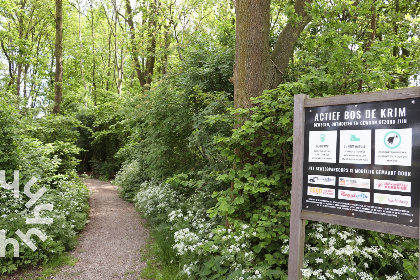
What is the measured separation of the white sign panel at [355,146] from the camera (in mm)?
2867

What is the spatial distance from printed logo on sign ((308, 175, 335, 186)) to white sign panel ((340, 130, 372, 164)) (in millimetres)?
225

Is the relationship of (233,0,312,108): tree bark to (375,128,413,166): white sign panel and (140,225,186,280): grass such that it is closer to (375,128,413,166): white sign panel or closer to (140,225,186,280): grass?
(375,128,413,166): white sign panel

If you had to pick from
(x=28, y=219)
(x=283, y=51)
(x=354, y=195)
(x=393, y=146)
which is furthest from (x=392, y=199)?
(x=28, y=219)

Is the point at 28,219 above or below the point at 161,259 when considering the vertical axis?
above

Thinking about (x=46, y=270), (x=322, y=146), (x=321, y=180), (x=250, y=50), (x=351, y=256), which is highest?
(x=250, y=50)

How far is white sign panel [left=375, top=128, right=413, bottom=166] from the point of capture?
2.65m

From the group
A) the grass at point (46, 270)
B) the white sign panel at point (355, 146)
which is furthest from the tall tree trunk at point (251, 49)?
the grass at point (46, 270)

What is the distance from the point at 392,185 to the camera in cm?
270

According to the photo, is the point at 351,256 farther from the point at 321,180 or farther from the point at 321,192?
the point at 321,180

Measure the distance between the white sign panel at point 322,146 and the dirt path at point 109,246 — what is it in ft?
12.5

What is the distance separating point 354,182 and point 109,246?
18.5 ft

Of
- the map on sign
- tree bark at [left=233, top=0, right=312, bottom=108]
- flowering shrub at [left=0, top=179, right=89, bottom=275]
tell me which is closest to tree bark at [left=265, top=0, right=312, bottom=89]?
tree bark at [left=233, top=0, right=312, bottom=108]

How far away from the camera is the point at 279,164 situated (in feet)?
15.9

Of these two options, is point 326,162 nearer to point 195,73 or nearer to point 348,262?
point 348,262
